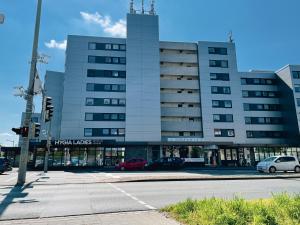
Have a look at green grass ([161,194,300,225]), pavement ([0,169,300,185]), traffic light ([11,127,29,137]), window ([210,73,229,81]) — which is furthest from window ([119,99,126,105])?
green grass ([161,194,300,225])

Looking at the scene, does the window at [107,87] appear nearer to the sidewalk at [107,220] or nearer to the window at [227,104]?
the window at [227,104]

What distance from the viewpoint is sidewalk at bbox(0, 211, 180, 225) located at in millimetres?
6414

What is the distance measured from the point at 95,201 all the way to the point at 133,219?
3.51m

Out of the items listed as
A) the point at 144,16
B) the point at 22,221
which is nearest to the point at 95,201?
the point at 22,221

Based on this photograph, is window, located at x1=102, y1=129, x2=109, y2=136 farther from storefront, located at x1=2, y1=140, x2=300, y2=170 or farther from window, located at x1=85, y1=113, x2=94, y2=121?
storefront, located at x1=2, y1=140, x2=300, y2=170

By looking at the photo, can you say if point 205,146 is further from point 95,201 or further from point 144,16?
point 95,201

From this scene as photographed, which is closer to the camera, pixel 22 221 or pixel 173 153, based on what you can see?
pixel 22 221

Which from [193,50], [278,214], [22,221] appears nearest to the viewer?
[278,214]

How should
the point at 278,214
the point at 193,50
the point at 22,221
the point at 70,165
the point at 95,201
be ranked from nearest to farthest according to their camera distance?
1. the point at 278,214
2. the point at 22,221
3. the point at 95,201
4. the point at 70,165
5. the point at 193,50

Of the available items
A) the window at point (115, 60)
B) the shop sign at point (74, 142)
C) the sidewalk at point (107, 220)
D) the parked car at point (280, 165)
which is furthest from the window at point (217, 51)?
the sidewalk at point (107, 220)

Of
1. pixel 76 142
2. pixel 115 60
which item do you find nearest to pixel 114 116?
pixel 115 60

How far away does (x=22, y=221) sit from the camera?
671cm

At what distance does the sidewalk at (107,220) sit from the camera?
6.41 m

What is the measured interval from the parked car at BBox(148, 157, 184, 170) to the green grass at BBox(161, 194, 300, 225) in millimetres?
29159
